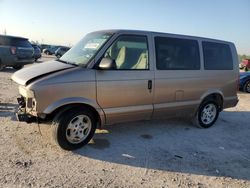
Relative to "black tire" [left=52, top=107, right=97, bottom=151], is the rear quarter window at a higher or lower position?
higher

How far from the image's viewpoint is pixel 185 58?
5.96 m

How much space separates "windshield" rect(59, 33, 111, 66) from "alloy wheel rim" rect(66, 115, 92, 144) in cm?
95

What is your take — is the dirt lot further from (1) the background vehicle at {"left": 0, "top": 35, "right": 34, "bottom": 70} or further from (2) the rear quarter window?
(2) the rear quarter window

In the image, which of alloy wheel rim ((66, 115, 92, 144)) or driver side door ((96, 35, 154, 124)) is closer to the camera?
alloy wheel rim ((66, 115, 92, 144))

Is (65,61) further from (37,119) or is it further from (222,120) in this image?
(222,120)

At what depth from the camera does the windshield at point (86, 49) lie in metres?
4.80

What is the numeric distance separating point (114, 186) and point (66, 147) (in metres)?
1.30

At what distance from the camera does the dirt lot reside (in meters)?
3.86

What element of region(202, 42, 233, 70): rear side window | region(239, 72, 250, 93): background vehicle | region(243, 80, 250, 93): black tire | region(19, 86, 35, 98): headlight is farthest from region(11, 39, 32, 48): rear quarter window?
region(243, 80, 250, 93): black tire

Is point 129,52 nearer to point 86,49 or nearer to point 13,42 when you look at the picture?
point 86,49

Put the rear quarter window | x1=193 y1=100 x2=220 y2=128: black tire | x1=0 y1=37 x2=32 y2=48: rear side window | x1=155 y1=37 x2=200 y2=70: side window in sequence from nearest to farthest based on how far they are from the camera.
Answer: x1=155 y1=37 x2=200 y2=70: side window → x1=193 y1=100 x2=220 y2=128: black tire → x1=0 y1=37 x2=32 y2=48: rear side window → the rear quarter window

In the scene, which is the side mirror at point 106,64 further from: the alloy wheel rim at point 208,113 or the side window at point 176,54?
the alloy wheel rim at point 208,113

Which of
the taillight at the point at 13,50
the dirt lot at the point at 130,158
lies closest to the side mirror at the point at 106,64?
the dirt lot at the point at 130,158

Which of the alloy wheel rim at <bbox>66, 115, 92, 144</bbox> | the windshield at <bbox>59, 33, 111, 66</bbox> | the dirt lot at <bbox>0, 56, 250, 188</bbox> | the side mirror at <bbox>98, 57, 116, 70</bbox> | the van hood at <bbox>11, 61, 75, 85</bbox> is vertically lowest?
the dirt lot at <bbox>0, 56, 250, 188</bbox>
